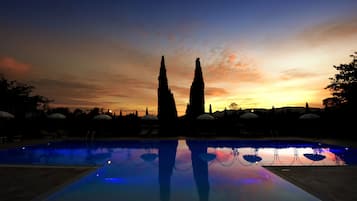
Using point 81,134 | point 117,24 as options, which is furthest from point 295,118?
point 81,134

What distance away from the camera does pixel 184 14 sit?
623 inches

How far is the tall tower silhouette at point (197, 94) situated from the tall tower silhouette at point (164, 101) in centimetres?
488

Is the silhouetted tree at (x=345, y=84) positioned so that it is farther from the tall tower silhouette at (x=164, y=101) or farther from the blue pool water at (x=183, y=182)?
the tall tower silhouette at (x=164, y=101)

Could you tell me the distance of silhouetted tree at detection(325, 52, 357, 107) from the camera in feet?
64.4

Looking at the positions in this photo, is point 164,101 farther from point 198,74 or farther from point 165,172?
point 165,172

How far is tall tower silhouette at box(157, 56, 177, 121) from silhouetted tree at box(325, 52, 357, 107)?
14537 mm

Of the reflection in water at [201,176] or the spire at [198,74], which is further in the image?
the spire at [198,74]

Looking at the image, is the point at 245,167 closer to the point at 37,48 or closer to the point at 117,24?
the point at 117,24

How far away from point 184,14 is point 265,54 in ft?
28.7

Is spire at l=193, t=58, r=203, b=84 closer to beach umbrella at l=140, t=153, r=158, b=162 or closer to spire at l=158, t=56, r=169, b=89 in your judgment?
spire at l=158, t=56, r=169, b=89

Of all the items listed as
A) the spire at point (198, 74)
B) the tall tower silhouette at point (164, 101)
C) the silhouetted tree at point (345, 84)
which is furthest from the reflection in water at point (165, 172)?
the spire at point (198, 74)

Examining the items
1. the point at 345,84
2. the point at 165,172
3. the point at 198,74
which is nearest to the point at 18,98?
the point at 198,74

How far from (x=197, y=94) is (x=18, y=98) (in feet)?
69.9

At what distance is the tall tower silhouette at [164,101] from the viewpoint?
24500 millimetres
